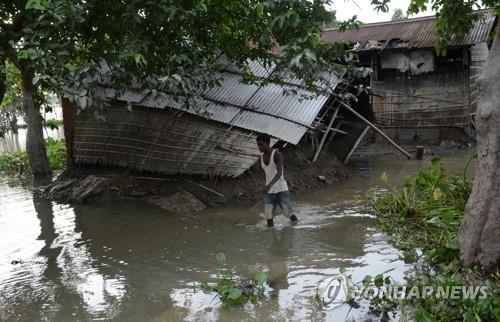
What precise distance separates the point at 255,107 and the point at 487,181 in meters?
5.63

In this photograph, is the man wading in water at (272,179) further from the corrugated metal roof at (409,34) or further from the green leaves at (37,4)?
the corrugated metal roof at (409,34)

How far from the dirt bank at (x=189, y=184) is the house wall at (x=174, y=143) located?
251 millimetres

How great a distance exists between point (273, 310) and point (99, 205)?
6164mm

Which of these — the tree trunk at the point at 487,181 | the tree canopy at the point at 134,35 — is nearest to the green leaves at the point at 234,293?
the tree canopy at the point at 134,35

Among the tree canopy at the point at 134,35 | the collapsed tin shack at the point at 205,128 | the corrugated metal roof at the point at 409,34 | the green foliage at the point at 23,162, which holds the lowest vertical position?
the green foliage at the point at 23,162

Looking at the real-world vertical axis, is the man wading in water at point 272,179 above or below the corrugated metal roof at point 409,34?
below

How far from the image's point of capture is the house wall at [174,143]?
29.7 feet

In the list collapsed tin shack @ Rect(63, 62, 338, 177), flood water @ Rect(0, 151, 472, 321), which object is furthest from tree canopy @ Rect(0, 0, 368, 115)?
collapsed tin shack @ Rect(63, 62, 338, 177)

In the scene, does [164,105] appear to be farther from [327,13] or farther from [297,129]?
[327,13]

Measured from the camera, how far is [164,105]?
9.20 metres

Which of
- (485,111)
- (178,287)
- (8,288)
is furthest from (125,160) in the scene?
(485,111)

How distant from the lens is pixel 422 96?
50.7ft

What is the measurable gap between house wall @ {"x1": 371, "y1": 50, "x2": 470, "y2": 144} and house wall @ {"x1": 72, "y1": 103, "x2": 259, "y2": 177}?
725cm

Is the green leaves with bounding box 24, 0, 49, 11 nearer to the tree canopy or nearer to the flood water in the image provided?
the tree canopy
